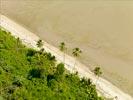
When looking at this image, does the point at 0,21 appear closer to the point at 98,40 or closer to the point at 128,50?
the point at 98,40

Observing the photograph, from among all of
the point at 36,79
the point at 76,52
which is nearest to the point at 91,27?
the point at 76,52

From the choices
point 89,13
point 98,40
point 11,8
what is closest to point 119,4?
point 89,13

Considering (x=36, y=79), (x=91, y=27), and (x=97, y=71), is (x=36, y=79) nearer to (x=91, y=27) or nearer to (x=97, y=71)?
(x=97, y=71)

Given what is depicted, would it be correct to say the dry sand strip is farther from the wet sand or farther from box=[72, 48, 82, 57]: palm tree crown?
box=[72, 48, 82, 57]: palm tree crown

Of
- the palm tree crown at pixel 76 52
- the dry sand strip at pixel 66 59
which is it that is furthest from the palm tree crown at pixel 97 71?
the palm tree crown at pixel 76 52

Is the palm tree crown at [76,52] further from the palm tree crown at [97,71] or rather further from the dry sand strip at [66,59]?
the palm tree crown at [97,71]
